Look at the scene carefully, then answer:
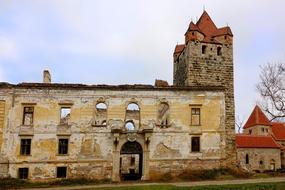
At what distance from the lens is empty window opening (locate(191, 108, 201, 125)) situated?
28.1 m

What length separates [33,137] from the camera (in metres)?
26.6

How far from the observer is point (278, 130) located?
55906 millimetres

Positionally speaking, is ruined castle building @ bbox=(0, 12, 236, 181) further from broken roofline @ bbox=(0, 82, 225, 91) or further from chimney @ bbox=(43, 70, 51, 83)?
chimney @ bbox=(43, 70, 51, 83)

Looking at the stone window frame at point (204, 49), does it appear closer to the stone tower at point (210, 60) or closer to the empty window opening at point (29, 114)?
the stone tower at point (210, 60)

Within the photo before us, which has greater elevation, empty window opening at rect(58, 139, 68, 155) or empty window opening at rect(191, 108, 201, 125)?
empty window opening at rect(191, 108, 201, 125)

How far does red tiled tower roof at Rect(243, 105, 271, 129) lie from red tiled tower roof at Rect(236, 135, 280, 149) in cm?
655

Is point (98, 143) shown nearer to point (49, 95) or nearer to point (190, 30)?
point (49, 95)

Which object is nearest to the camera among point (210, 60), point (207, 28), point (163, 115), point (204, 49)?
point (163, 115)

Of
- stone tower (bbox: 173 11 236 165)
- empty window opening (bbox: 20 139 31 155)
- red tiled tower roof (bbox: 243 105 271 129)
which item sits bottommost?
empty window opening (bbox: 20 139 31 155)

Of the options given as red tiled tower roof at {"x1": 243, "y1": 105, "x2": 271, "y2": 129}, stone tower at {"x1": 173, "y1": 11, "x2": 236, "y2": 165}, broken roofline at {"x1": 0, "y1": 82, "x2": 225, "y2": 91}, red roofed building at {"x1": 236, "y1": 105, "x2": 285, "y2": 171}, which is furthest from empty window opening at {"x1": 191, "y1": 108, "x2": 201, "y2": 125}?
red tiled tower roof at {"x1": 243, "y1": 105, "x2": 271, "y2": 129}

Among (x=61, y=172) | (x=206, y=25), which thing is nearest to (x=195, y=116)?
(x=61, y=172)

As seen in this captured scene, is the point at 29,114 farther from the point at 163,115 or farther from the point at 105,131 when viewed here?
the point at 163,115

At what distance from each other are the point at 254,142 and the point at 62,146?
3034 centimetres

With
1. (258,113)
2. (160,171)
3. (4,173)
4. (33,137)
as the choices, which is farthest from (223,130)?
(258,113)
